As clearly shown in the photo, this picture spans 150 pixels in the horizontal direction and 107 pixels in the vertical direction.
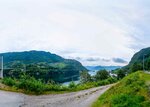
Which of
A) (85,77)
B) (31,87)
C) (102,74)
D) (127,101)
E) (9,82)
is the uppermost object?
(102,74)

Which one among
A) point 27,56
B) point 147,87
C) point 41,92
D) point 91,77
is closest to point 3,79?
point 41,92

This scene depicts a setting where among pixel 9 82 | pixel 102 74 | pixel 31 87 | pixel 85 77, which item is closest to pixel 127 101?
pixel 31 87

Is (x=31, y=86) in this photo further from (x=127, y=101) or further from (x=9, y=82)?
(x=127, y=101)

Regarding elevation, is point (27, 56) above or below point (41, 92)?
above

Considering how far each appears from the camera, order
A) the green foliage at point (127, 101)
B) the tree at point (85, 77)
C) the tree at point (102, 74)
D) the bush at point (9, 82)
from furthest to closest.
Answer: the tree at point (85, 77)
the tree at point (102, 74)
the bush at point (9, 82)
the green foliage at point (127, 101)

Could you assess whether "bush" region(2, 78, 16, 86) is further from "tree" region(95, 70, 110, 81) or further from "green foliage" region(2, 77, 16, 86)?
"tree" region(95, 70, 110, 81)

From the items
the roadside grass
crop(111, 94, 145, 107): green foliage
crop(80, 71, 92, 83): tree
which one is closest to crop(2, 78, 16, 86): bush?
the roadside grass

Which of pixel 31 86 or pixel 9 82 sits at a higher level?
pixel 9 82

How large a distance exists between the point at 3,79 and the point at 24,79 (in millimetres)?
2341

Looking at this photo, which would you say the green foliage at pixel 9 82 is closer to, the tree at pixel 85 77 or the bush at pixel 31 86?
the bush at pixel 31 86

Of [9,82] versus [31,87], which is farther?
[9,82]

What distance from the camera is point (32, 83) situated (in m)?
28.2

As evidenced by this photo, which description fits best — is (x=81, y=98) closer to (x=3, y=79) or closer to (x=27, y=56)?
(x=3, y=79)

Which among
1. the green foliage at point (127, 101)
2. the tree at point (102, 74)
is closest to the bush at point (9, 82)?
the green foliage at point (127, 101)
